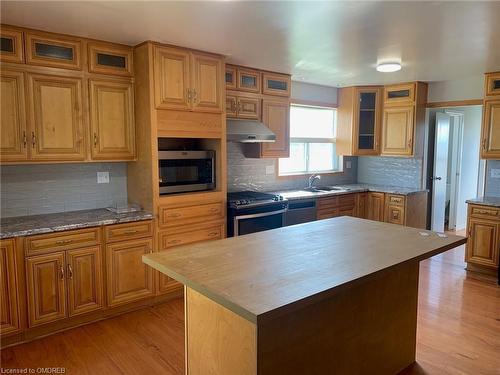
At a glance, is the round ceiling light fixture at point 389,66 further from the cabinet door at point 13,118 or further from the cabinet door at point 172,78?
the cabinet door at point 13,118

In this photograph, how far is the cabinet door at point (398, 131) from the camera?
17.6ft

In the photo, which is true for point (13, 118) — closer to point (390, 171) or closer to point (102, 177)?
point (102, 177)

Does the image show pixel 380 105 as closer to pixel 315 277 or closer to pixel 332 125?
pixel 332 125

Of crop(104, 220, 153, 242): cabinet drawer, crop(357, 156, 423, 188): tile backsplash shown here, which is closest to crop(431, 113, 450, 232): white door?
crop(357, 156, 423, 188): tile backsplash

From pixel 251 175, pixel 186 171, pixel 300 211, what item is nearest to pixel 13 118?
pixel 186 171

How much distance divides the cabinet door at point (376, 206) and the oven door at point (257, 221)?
1870mm

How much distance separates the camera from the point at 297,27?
2834mm

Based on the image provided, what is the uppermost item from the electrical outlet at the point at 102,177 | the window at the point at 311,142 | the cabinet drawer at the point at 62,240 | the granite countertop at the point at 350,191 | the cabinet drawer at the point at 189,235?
the window at the point at 311,142

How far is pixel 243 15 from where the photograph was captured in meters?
2.59

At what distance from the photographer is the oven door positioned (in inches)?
155

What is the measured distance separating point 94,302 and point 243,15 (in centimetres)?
256

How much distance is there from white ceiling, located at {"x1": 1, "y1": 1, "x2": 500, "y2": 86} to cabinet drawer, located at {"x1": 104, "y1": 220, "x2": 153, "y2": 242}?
1588mm

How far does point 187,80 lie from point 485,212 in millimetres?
3624

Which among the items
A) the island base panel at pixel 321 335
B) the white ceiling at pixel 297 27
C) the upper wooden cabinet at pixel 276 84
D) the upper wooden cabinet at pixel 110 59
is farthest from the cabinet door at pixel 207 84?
the island base panel at pixel 321 335
